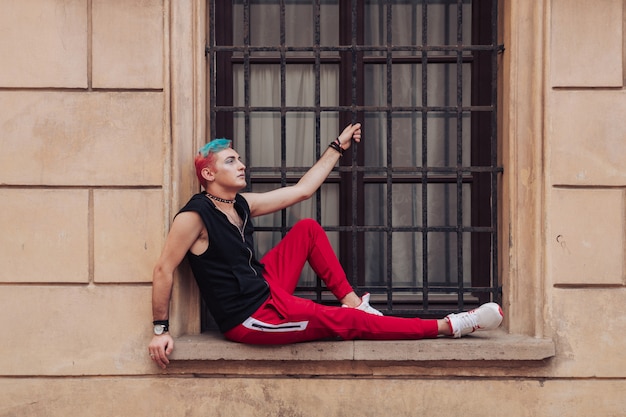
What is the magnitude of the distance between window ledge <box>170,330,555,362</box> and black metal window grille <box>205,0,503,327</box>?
61 centimetres

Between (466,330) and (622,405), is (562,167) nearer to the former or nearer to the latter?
(466,330)

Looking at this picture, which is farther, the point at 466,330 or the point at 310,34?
the point at 310,34

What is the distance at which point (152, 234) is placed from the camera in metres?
5.18

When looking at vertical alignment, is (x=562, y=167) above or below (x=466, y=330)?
above

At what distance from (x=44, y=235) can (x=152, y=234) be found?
2.26 ft

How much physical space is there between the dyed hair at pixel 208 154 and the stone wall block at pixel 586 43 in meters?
2.13

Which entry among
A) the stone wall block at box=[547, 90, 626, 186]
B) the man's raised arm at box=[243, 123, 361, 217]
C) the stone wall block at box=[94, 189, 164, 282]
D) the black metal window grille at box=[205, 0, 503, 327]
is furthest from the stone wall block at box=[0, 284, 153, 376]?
the stone wall block at box=[547, 90, 626, 186]

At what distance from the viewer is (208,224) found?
4934mm

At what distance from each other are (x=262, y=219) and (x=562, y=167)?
2.11 meters

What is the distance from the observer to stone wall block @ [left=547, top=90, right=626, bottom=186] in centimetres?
515

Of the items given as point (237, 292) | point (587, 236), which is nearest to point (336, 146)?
point (237, 292)

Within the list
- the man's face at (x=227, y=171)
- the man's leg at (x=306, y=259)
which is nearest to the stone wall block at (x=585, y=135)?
the man's leg at (x=306, y=259)

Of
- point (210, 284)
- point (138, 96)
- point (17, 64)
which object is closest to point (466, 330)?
point (210, 284)

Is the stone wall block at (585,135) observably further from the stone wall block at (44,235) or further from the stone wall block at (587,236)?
the stone wall block at (44,235)
